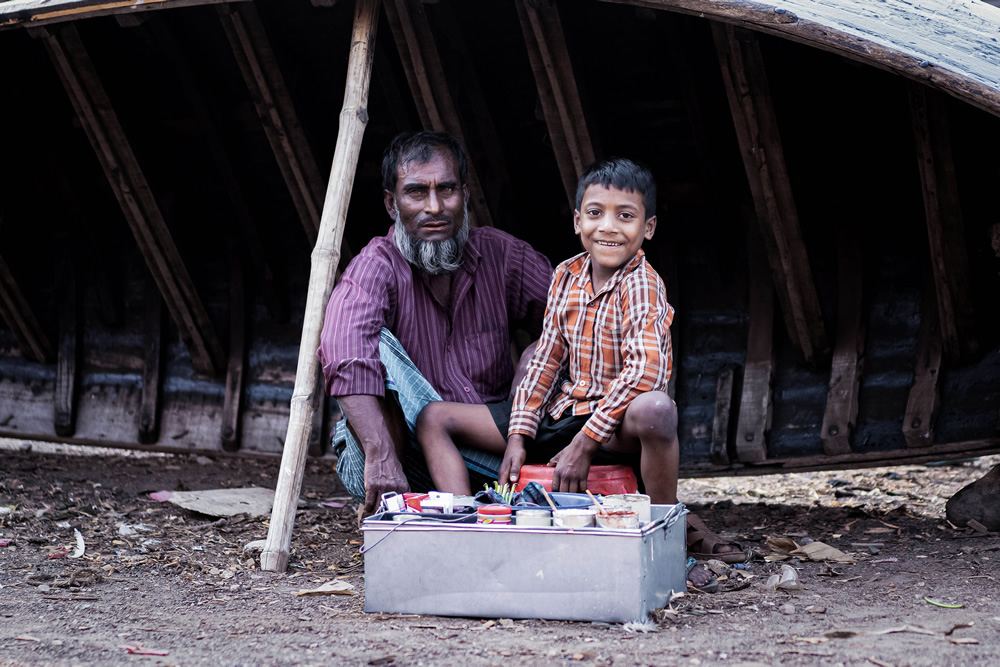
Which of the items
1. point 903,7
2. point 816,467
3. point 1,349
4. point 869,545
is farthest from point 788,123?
point 1,349

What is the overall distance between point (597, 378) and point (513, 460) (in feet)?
1.21

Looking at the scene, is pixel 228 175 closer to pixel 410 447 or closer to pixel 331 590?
pixel 410 447

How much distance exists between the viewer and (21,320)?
575 cm

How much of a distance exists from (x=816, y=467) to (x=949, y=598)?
1.53 meters

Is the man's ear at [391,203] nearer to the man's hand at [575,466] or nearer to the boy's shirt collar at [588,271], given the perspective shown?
the boy's shirt collar at [588,271]

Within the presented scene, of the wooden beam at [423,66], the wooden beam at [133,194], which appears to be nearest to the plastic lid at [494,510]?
the wooden beam at [423,66]

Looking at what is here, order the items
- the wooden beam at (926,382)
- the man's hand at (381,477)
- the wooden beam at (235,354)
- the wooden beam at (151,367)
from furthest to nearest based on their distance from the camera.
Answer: the wooden beam at (151,367)
the wooden beam at (235,354)
the wooden beam at (926,382)
the man's hand at (381,477)

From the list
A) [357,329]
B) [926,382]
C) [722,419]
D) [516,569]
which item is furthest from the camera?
[722,419]

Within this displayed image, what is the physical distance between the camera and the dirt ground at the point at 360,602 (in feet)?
7.36

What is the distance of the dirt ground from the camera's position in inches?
88.4

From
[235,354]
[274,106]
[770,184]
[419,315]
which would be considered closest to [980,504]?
[770,184]

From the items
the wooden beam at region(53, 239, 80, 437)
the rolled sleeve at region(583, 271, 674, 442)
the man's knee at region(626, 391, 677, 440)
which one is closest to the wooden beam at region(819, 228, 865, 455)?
the rolled sleeve at region(583, 271, 674, 442)

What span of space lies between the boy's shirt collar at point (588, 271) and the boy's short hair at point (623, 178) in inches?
6.6

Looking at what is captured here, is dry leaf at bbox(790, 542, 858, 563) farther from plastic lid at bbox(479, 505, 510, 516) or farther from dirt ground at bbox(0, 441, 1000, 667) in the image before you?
plastic lid at bbox(479, 505, 510, 516)
